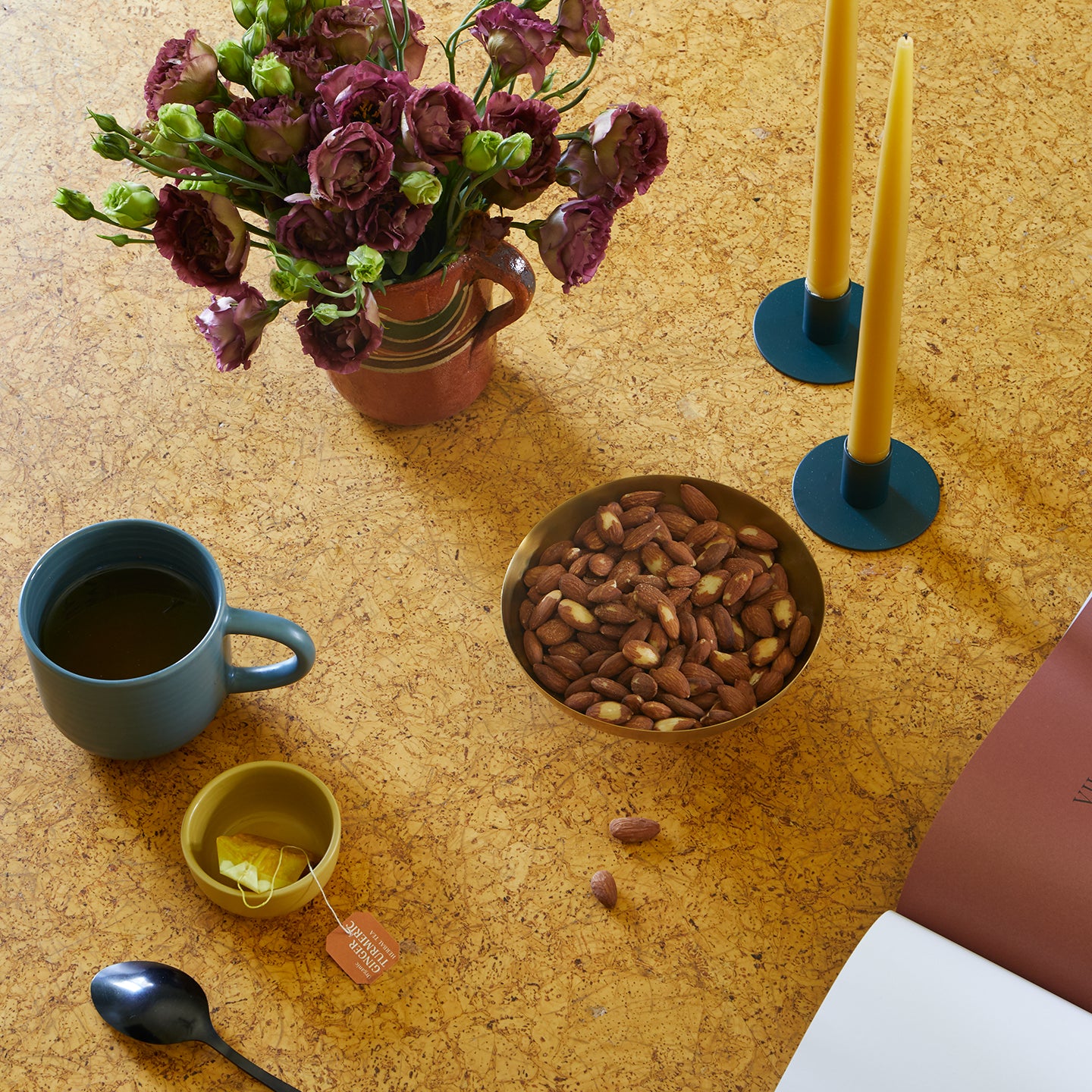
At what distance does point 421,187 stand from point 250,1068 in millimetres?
467

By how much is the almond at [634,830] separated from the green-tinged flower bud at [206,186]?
41cm

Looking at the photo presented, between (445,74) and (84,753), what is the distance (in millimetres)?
657

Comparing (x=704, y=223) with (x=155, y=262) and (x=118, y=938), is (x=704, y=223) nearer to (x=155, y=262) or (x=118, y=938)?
(x=155, y=262)

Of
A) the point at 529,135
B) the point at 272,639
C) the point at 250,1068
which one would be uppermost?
the point at 529,135

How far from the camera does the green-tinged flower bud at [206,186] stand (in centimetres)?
62

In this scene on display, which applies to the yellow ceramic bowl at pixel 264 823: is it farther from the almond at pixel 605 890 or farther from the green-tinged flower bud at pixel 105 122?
the green-tinged flower bud at pixel 105 122

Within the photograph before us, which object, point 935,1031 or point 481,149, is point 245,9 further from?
point 935,1031

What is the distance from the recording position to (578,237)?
0.70 meters

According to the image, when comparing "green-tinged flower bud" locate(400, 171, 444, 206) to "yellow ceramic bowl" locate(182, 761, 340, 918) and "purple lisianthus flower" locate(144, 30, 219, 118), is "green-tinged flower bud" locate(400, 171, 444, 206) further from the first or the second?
"yellow ceramic bowl" locate(182, 761, 340, 918)

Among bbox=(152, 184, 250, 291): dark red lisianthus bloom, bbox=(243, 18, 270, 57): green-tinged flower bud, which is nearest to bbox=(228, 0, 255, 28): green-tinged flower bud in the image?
bbox=(243, 18, 270, 57): green-tinged flower bud

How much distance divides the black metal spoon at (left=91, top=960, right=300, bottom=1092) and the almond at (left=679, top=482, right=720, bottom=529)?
0.40 m

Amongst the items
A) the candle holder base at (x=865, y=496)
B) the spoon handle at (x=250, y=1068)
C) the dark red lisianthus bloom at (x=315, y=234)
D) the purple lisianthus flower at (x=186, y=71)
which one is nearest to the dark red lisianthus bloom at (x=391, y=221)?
the dark red lisianthus bloom at (x=315, y=234)

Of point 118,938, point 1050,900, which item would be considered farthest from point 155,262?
point 1050,900

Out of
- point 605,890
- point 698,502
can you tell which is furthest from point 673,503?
point 605,890
